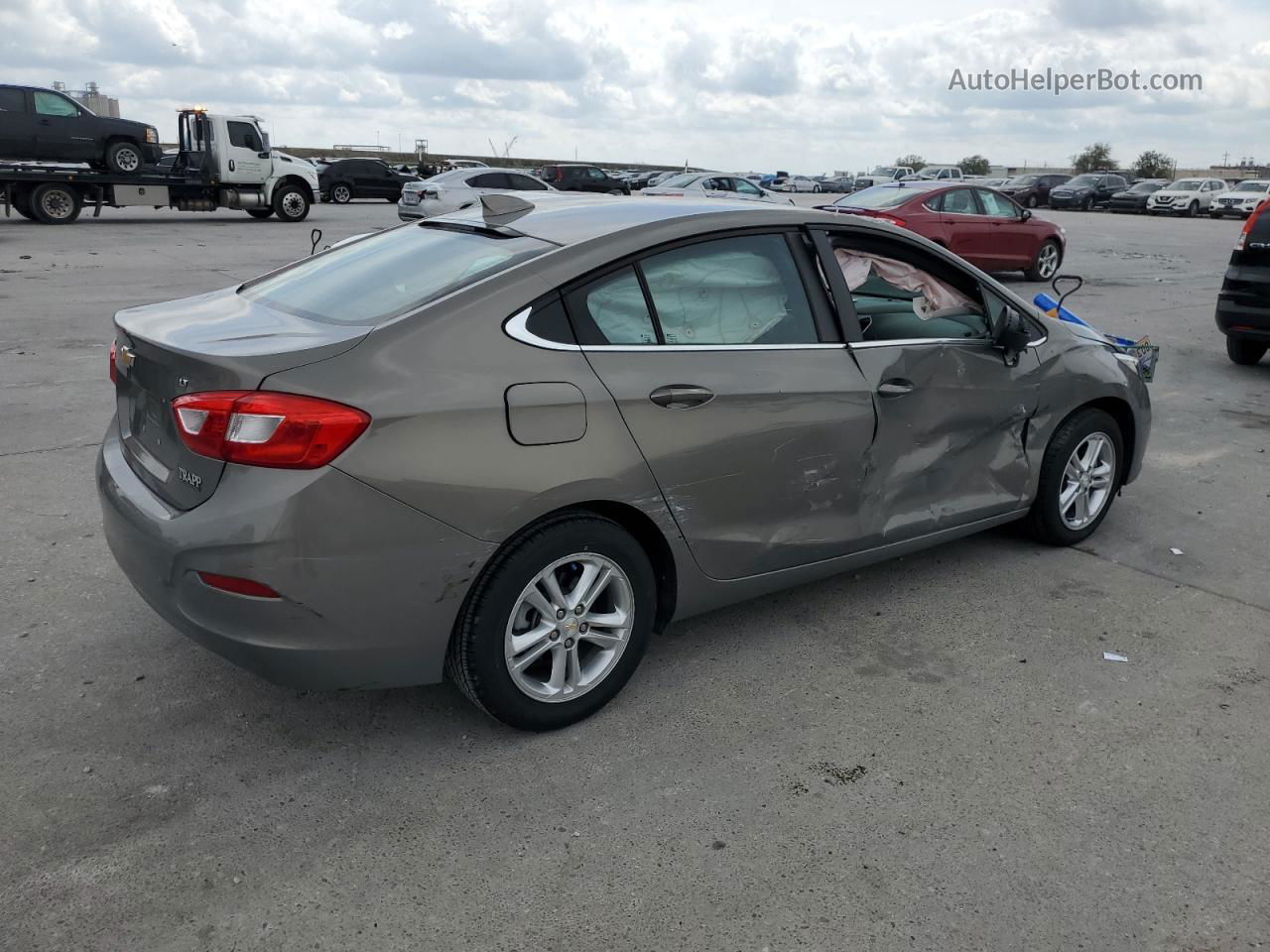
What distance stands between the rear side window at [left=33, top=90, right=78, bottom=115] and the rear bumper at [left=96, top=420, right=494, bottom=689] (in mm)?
23220

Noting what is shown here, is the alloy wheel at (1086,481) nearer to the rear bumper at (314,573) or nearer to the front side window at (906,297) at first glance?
the front side window at (906,297)

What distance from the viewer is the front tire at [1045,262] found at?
17000 mm

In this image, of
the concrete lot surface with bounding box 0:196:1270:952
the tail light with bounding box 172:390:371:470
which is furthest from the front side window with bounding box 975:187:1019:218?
the tail light with bounding box 172:390:371:470

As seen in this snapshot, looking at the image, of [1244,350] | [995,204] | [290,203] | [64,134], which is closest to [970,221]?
[995,204]

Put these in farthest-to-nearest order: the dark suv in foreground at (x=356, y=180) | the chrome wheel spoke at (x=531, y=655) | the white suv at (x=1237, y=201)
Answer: the white suv at (x=1237, y=201) → the dark suv in foreground at (x=356, y=180) → the chrome wheel spoke at (x=531, y=655)

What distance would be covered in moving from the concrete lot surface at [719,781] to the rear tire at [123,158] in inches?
827

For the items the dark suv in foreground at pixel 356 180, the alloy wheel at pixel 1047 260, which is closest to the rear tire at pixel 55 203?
the dark suv in foreground at pixel 356 180

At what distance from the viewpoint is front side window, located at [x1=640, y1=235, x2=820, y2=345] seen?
11.5ft

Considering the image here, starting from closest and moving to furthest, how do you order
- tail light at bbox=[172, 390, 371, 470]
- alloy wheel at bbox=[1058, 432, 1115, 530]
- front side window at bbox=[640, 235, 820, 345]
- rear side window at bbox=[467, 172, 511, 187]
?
1. tail light at bbox=[172, 390, 371, 470]
2. front side window at bbox=[640, 235, 820, 345]
3. alloy wheel at bbox=[1058, 432, 1115, 530]
4. rear side window at bbox=[467, 172, 511, 187]

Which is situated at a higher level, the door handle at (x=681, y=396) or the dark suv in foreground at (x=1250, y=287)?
the dark suv in foreground at (x=1250, y=287)

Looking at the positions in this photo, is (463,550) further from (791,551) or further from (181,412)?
(791,551)

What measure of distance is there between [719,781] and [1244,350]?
8695 mm

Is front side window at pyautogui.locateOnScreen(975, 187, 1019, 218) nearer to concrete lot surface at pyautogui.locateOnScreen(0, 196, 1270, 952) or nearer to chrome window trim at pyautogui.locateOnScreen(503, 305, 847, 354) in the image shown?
concrete lot surface at pyautogui.locateOnScreen(0, 196, 1270, 952)

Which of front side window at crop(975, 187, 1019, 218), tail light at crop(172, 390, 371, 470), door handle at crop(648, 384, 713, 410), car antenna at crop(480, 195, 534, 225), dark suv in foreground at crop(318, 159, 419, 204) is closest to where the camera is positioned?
tail light at crop(172, 390, 371, 470)
